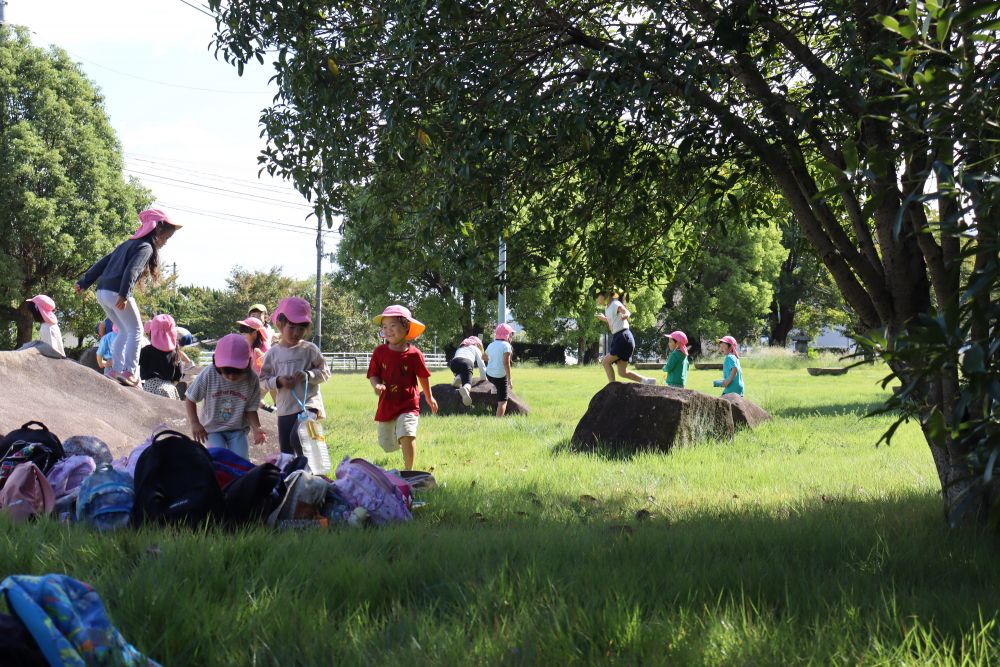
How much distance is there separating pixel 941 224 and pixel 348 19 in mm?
4566

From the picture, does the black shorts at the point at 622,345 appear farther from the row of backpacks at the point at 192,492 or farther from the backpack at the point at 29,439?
the backpack at the point at 29,439

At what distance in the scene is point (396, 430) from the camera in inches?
334

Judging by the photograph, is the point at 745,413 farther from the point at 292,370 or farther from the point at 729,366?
the point at 292,370

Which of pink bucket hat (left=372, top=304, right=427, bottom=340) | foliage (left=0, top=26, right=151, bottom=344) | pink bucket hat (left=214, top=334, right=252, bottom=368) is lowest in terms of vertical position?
pink bucket hat (left=214, top=334, right=252, bottom=368)

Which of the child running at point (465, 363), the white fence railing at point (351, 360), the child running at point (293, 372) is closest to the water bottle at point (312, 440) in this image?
the child running at point (293, 372)

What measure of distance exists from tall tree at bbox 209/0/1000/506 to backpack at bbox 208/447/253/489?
1.99 m

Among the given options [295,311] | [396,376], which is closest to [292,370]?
[295,311]

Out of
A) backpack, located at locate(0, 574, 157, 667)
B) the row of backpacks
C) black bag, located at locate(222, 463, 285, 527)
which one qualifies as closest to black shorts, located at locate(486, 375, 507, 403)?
the row of backpacks

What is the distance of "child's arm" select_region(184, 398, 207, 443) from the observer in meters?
6.89

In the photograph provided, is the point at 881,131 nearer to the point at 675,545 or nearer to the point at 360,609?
the point at 675,545

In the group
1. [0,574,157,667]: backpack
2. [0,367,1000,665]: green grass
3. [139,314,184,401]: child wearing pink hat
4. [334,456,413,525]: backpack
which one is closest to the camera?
[0,574,157,667]: backpack

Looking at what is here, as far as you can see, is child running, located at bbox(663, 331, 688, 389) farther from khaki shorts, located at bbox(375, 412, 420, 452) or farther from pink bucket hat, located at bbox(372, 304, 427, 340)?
khaki shorts, located at bbox(375, 412, 420, 452)

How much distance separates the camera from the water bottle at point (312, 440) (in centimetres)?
743

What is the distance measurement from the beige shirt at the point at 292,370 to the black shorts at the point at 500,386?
7.77 metres
